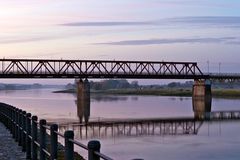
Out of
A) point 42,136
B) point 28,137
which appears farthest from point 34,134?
point 42,136

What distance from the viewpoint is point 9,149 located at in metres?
20.1

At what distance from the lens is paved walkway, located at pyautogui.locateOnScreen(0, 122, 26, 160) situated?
1781cm

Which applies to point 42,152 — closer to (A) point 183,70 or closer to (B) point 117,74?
(B) point 117,74

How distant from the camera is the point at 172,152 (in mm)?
31422

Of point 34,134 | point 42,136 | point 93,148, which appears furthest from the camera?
point 34,134

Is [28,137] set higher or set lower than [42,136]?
lower

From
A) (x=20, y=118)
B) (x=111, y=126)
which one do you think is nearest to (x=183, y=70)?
(x=111, y=126)

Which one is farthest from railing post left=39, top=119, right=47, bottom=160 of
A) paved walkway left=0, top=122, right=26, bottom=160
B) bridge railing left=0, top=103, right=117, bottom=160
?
paved walkway left=0, top=122, right=26, bottom=160

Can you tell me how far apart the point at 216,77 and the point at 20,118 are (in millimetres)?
138699

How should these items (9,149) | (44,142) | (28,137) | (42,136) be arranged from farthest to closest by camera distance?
1. (9,149)
2. (28,137)
3. (44,142)
4. (42,136)

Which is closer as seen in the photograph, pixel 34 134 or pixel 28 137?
pixel 34 134

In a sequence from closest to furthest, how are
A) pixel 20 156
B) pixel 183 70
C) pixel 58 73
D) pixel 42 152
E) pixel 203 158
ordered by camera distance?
1. pixel 42 152
2. pixel 20 156
3. pixel 203 158
4. pixel 58 73
5. pixel 183 70

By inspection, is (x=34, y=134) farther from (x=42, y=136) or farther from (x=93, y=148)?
(x=93, y=148)

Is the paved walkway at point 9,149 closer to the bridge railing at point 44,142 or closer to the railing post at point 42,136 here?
the bridge railing at point 44,142
